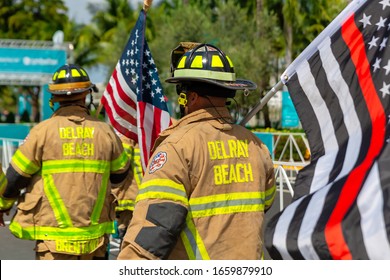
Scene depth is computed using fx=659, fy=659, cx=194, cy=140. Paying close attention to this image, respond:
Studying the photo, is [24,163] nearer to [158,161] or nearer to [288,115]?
[158,161]

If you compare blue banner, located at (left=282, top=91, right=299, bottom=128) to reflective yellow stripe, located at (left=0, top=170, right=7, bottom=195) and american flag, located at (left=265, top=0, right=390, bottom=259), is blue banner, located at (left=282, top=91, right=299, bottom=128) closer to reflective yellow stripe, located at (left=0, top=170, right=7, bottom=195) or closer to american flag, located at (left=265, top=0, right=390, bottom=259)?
reflective yellow stripe, located at (left=0, top=170, right=7, bottom=195)

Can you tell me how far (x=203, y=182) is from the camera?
108 inches

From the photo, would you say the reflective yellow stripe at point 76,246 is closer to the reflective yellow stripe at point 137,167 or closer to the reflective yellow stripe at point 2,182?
the reflective yellow stripe at point 2,182

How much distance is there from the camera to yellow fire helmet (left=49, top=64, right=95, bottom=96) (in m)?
4.61

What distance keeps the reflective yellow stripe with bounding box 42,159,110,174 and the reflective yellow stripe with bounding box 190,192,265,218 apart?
182 centimetres

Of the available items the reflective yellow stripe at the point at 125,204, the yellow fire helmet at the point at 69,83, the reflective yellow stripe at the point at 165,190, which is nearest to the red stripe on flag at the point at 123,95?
the yellow fire helmet at the point at 69,83

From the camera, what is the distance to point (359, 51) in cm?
288

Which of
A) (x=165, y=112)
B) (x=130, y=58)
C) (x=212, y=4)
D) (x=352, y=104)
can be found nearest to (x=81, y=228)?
(x=165, y=112)

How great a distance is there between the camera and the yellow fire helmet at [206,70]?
9.38 ft

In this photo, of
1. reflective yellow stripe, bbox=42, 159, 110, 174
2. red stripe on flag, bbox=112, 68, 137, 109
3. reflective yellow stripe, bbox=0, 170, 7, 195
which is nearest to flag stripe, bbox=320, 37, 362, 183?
reflective yellow stripe, bbox=42, 159, 110, 174

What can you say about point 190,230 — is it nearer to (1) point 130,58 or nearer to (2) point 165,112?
(2) point 165,112

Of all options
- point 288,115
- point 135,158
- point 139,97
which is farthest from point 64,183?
point 288,115

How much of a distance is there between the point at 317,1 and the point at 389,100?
114 ft

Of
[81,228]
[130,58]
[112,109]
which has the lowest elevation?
[81,228]
